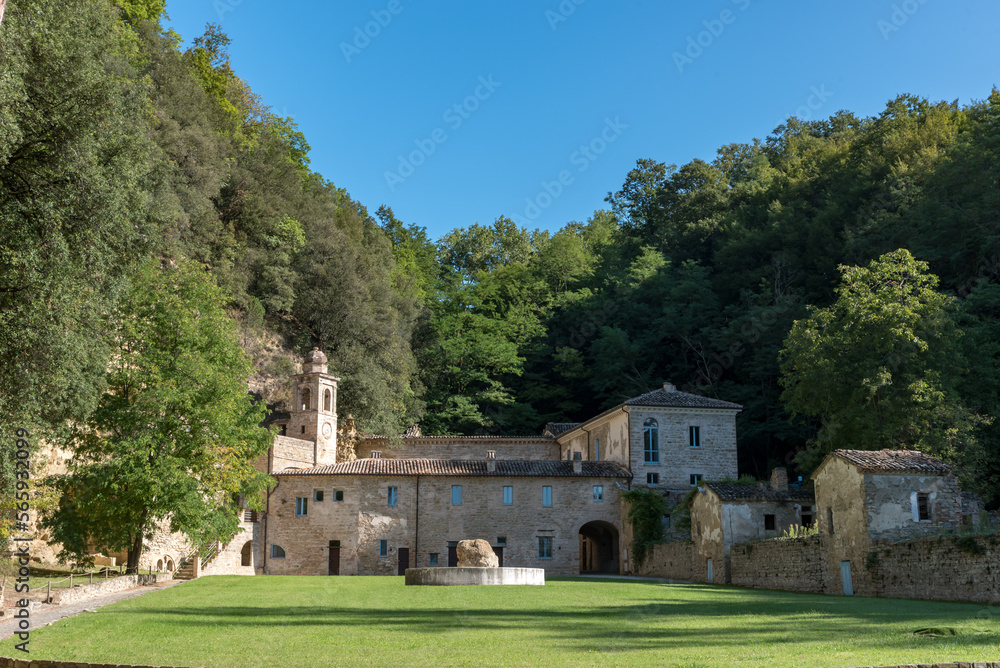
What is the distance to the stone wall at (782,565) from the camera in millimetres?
24609

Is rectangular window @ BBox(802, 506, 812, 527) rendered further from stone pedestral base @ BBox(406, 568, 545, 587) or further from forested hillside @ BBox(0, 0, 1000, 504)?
stone pedestral base @ BBox(406, 568, 545, 587)

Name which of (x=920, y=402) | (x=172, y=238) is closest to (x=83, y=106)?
(x=172, y=238)

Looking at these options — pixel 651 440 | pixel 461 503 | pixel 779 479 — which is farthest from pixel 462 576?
pixel 651 440

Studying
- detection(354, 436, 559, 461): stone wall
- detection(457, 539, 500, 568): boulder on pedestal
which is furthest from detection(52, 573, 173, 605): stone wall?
detection(354, 436, 559, 461): stone wall

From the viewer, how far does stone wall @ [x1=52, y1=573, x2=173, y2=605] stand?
1803 centimetres

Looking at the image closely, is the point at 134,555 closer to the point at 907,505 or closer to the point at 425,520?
the point at 425,520

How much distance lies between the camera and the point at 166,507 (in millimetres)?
24359

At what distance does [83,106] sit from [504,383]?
42651mm

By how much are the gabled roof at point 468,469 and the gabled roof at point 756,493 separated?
29.3 ft

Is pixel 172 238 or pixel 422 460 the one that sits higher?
pixel 172 238

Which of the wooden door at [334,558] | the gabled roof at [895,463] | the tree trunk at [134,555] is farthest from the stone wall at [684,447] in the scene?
the tree trunk at [134,555]

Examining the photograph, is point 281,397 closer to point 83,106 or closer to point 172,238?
point 172,238

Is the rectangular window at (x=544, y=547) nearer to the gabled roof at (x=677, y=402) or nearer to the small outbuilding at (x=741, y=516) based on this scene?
the gabled roof at (x=677, y=402)

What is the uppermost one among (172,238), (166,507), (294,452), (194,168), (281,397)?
(194,168)
